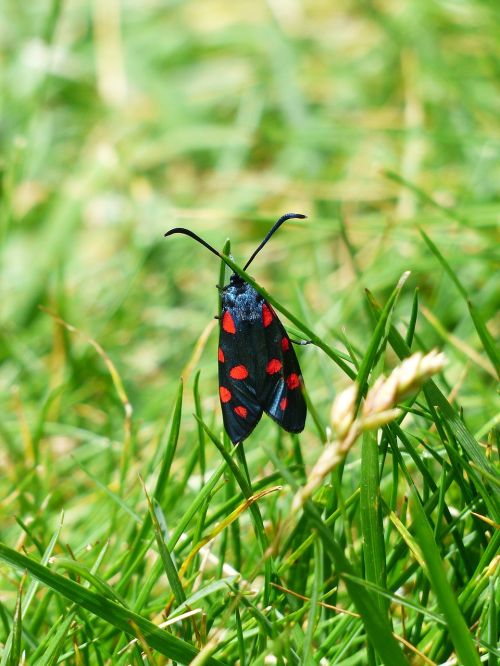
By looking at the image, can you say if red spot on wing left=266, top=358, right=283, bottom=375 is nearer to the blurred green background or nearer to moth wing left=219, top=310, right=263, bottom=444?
moth wing left=219, top=310, right=263, bottom=444

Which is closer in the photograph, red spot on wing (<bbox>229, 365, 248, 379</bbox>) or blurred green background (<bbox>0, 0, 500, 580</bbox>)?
red spot on wing (<bbox>229, 365, 248, 379</bbox>)

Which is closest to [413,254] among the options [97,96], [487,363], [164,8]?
[487,363]

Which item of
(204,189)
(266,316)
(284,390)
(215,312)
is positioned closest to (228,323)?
(266,316)

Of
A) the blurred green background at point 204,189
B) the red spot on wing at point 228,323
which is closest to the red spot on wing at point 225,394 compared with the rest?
the red spot on wing at point 228,323

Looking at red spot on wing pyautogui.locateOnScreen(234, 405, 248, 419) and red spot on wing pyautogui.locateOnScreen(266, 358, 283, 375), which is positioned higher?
red spot on wing pyautogui.locateOnScreen(266, 358, 283, 375)

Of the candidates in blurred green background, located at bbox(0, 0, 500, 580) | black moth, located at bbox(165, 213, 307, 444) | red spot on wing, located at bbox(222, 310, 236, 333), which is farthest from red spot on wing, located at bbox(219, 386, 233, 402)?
blurred green background, located at bbox(0, 0, 500, 580)

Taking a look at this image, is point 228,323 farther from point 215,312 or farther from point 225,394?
point 215,312

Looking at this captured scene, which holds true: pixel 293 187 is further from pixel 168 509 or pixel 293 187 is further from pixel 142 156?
pixel 168 509
